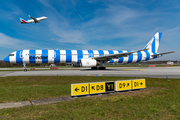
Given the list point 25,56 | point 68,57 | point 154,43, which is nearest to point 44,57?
point 25,56

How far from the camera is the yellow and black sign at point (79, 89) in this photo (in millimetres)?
7173

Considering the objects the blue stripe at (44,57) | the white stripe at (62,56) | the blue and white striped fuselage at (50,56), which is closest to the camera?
the blue and white striped fuselage at (50,56)

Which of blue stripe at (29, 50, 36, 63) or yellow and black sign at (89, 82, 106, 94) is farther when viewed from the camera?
blue stripe at (29, 50, 36, 63)

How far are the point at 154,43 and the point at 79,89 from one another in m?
35.5

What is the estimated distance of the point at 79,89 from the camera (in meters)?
7.36

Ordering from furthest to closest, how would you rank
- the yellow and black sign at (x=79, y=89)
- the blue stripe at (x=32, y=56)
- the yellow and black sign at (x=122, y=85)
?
the blue stripe at (x=32, y=56) → the yellow and black sign at (x=122, y=85) → the yellow and black sign at (x=79, y=89)

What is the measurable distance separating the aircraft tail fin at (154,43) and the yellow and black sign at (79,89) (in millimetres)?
33727

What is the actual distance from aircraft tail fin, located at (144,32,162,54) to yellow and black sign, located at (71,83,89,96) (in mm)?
33727

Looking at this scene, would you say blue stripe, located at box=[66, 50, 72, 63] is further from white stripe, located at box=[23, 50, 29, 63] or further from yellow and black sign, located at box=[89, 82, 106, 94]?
yellow and black sign, located at box=[89, 82, 106, 94]

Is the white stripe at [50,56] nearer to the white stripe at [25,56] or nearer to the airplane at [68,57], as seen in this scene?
the airplane at [68,57]

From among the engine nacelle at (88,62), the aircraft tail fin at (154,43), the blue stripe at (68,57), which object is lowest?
the engine nacelle at (88,62)

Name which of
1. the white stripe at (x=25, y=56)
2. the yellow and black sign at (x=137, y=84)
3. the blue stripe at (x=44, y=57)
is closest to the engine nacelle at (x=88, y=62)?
the blue stripe at (x=44, y=57)

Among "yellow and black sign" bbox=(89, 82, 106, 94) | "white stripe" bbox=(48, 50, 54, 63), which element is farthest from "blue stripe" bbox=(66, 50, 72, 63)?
"yellow and black sign" bbox=(89, 82, 106, 94)

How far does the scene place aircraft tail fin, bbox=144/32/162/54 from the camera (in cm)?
3594
